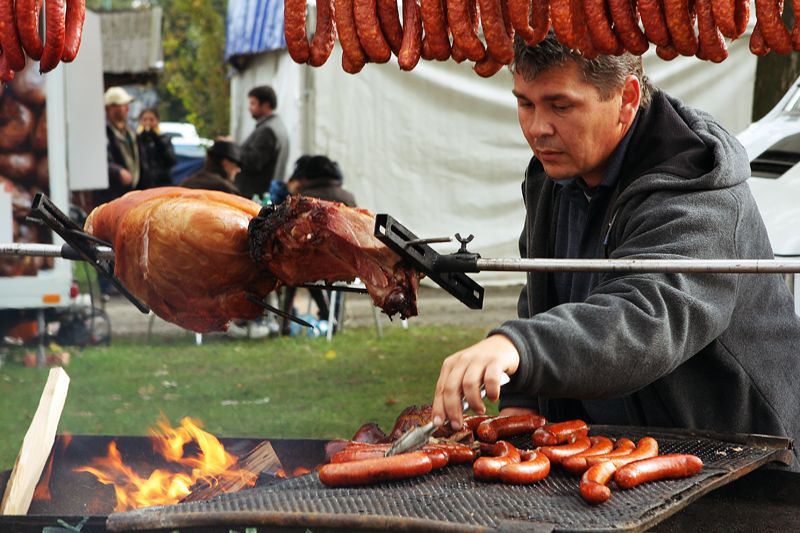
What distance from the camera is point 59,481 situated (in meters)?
4.12

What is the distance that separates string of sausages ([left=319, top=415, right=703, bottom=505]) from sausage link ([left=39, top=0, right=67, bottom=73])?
1.34m

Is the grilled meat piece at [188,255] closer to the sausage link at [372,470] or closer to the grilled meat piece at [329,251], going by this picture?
the grilled meat piece at [329,251]

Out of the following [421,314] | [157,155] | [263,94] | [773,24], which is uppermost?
[773,24]

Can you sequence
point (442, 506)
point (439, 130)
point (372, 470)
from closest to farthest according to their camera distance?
point (442, 506)
point (372, 470)
point (439, 130)

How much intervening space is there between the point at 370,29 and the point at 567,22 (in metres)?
0.53

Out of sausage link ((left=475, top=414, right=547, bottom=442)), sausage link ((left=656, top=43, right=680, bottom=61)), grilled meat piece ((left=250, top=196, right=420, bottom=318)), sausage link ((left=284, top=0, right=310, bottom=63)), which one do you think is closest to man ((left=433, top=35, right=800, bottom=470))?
sausage link ((left=475, top=414, right=547, bottom=442))

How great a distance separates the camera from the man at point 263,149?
11555 mm

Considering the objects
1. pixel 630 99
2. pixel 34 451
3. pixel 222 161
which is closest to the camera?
pixel 630 99

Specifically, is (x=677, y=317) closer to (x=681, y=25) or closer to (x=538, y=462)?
(x=538, y=462)

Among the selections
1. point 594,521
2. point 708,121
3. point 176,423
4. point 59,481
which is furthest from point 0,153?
point 594,521

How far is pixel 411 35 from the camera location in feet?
9.56

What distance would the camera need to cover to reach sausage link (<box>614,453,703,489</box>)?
252 cm

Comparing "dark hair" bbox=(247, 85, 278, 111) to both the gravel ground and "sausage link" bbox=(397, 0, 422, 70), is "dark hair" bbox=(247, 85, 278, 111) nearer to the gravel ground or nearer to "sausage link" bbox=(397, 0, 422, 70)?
the gravel ground

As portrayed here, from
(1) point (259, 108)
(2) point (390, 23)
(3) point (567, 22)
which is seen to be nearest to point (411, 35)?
(2) point (390, 23)
